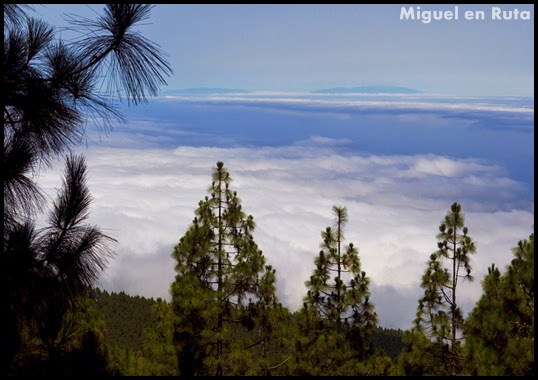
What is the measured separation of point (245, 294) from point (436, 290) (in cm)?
441

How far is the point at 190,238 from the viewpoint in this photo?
13703 millimetres

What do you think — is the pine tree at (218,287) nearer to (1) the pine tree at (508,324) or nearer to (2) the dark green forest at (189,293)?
(2) the dark green forest at (189,293)

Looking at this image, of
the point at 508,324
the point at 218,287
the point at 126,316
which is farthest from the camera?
the point at 126,316

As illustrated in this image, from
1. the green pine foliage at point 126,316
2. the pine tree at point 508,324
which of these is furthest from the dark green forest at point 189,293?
the green pine foliage at point 126,316

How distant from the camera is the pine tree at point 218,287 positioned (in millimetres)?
12797

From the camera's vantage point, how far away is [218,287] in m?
13.7

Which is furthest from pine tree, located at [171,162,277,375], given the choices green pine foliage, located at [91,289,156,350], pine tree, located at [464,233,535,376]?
green pine foliage, located at [91,289,156,350]

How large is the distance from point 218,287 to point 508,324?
6904mm

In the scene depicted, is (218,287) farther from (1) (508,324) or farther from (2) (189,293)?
(1) (508,324)

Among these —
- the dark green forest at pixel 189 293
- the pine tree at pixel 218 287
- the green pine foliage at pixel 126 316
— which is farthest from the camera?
the green pine foliage at pixel 126 316

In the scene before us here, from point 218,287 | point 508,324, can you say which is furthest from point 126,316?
point 508,324

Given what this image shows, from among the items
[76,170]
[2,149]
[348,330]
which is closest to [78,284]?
[76,170]

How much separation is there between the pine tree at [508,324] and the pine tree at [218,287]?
5200mm

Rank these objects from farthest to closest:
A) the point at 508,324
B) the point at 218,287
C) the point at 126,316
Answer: the point at 126,316
the point at 218,287
the point at 508,324
